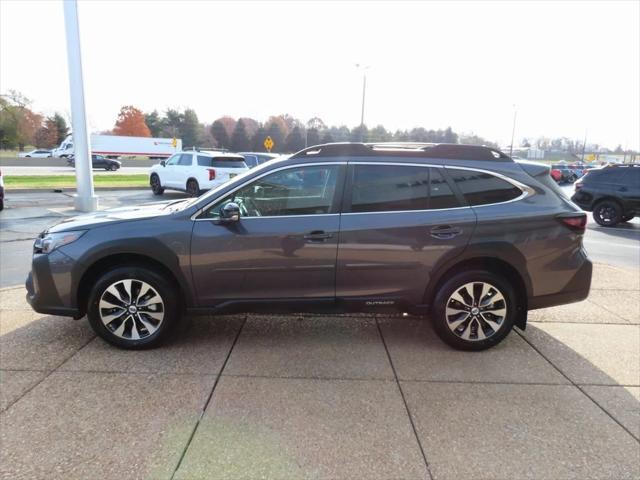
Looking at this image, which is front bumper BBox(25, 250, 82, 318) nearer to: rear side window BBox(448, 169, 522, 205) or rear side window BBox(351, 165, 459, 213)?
rear side window BBox(351, 165, 459, 213)

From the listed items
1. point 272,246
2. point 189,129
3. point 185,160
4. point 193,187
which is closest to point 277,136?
point 189,129

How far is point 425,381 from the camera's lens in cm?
346

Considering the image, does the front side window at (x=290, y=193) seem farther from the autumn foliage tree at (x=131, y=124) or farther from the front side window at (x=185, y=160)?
the autumn foliage tree at (x=131, y=124)

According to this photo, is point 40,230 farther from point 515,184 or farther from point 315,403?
point 515,184

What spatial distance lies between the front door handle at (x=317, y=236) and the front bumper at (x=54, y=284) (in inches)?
76.8

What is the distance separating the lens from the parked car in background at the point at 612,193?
42.8 ft

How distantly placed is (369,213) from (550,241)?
5.14ft

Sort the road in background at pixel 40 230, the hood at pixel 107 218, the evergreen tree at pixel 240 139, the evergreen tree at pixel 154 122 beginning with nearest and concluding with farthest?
the hood at pixel 107 218, the road in background at pixel 40 230, the evergreen tree at pixel 240 139, the evergreen tree at pixel 154 122

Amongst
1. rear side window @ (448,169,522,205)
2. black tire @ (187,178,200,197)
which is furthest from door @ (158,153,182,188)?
rear side window @ (448,169,522,205)

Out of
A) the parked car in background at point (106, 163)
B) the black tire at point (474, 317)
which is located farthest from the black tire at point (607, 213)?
the parked car in background at point (106, 163)

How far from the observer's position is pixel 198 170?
1739 cm

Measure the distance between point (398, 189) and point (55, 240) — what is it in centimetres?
290

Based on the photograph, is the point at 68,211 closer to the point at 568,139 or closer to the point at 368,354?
the point at 368,354

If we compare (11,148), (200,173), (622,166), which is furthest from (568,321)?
(11,148)
